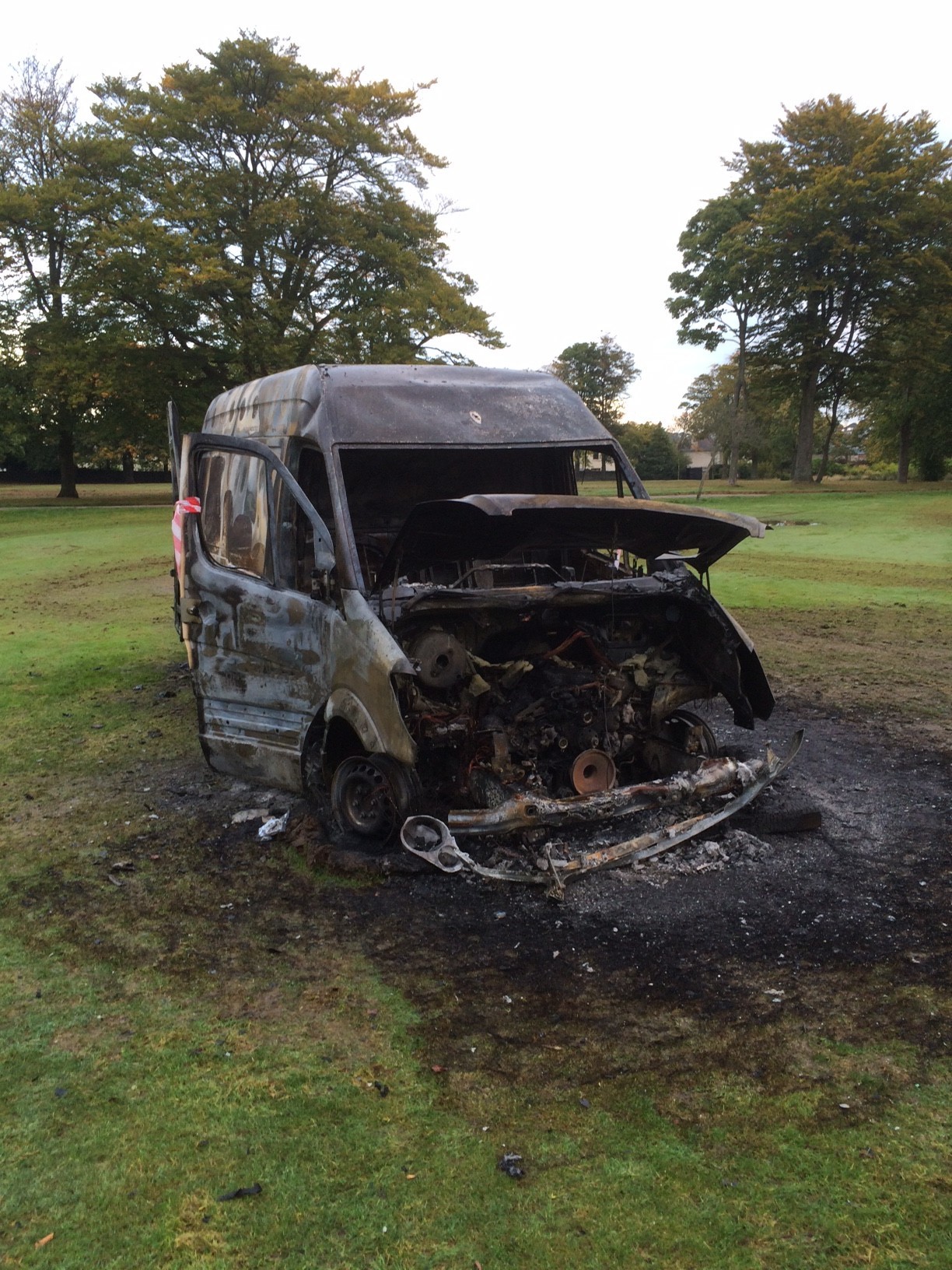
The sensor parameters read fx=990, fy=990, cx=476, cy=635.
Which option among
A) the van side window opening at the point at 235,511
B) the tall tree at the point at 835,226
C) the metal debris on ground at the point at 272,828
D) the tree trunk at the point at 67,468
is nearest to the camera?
the metal debris on ground at the point at 272,828

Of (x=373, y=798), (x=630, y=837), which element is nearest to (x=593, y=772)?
(x=630, y=837)

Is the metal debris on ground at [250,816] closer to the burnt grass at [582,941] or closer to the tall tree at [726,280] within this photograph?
the burnt grass at [582,941]

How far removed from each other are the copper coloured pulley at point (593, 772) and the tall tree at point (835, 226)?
4153 centimetres

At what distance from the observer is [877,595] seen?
14.5 metres

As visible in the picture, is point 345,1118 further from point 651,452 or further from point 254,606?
point 651,452

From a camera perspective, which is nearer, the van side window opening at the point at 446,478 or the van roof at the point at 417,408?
the van roof at the point at 417,408

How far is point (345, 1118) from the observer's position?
10.5 feet

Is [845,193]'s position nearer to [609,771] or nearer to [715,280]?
[715,280]

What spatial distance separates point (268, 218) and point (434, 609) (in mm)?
30060

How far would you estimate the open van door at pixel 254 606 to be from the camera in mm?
5488

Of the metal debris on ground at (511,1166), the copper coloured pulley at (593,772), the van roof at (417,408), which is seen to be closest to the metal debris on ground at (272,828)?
the copper coloured pulley at (593,772)

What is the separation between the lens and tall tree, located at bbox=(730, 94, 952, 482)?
1619 inches

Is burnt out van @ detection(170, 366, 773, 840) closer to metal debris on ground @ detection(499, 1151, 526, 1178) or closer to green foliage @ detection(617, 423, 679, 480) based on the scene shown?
metal debris on ground @ detection(499, 1151, 526, 1178)

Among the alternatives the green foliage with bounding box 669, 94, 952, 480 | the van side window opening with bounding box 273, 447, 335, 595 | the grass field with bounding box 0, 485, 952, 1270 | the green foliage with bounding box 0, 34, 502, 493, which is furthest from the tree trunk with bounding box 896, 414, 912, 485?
the grass field with bounding box 0, 485, 952, 1270
